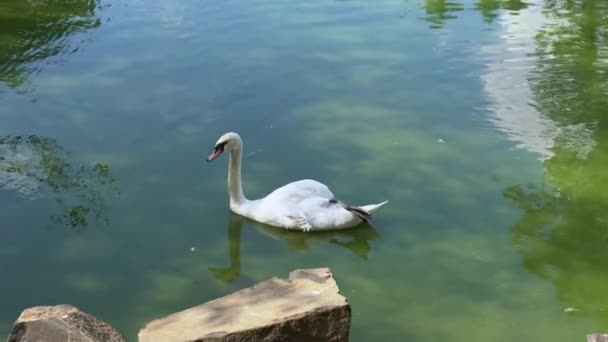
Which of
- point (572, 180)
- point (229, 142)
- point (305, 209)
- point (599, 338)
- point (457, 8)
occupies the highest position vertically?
point (599, 338)

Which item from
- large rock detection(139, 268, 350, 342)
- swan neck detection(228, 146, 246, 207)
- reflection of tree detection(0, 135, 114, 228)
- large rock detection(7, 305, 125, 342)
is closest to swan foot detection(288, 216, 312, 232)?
swan neck detection(228, 146, 246, 207)

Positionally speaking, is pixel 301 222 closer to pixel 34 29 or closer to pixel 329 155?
pixel 329 155

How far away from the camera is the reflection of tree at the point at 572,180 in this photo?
5.52m

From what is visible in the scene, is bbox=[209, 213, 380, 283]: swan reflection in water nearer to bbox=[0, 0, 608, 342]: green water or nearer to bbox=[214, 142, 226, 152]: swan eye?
bbox=[0, 0, 608, 342]: green water

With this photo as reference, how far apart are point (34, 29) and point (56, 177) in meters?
3.60

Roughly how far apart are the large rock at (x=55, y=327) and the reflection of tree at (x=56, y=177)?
7.55 ft

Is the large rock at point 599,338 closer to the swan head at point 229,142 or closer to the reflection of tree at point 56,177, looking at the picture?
the swan head at point 229,142

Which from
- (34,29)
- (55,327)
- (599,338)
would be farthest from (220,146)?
(34,29)

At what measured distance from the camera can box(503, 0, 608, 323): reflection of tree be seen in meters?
5.52

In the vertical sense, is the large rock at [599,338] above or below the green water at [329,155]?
above

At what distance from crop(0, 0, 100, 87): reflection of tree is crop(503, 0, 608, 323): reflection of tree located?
444 cm

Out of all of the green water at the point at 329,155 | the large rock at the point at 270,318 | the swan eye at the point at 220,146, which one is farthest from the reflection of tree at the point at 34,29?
the large rock at the point at 270,318

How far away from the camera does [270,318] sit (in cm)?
420

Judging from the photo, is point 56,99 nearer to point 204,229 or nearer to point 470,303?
point 204,229
